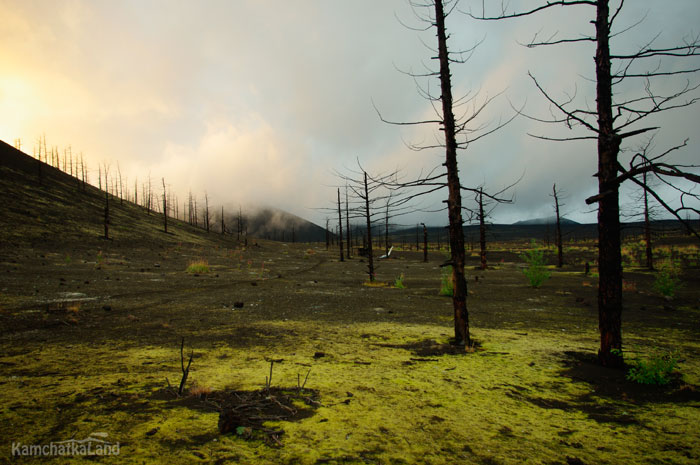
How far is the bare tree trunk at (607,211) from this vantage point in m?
4.45

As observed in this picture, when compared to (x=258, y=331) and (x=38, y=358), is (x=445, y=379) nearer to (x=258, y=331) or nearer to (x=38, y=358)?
(x=258, y=331)

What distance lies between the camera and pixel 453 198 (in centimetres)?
617

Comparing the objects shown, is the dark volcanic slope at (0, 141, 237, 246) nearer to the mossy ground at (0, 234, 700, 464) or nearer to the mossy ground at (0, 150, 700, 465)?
the mossy ground at (0, 150, 700, 465)

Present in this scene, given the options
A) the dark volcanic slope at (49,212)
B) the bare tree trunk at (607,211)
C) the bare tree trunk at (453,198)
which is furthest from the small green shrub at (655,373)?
the dark volcanic slope at (49,212)

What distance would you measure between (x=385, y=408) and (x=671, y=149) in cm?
485

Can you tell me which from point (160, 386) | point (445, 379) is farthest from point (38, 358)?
point (445, 379)

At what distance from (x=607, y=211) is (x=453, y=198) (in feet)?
7.97

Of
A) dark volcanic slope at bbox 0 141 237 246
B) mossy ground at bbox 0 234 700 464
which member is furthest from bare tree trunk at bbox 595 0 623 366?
dark volcanic slope at bbox 0 141 237 246

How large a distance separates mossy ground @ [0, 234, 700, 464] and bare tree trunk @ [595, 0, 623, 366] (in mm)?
646

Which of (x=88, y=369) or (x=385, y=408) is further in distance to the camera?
(x=88, y=369)

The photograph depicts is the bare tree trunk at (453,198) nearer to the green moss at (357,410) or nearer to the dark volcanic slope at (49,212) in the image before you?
the green moss at (357,410)

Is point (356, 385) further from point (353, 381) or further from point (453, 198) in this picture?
point (453, 198)

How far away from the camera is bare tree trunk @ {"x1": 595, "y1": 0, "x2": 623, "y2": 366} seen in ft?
14.6

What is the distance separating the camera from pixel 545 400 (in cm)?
366
